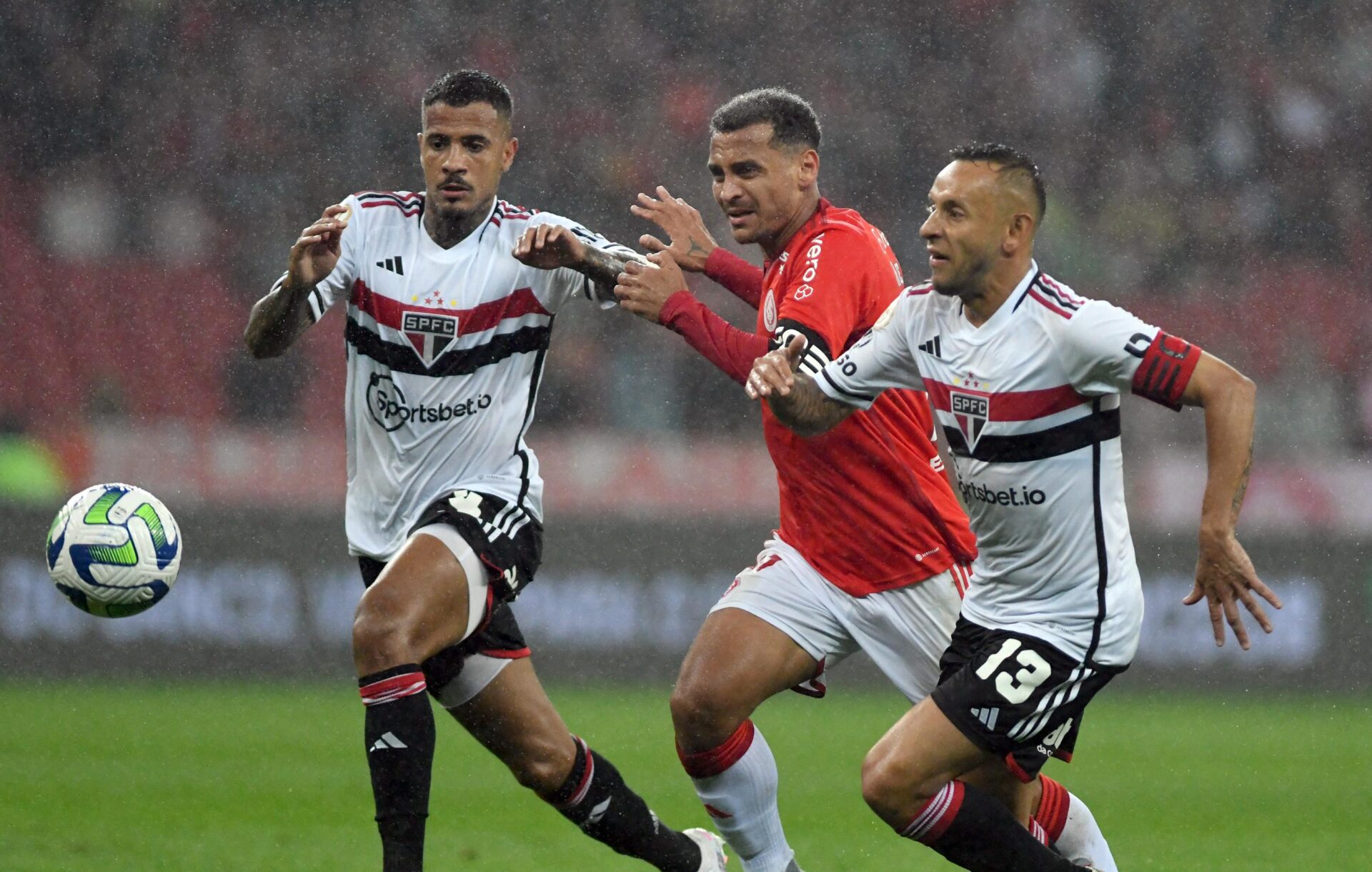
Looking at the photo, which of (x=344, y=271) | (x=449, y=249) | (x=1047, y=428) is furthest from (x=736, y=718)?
(x=344, y=271)

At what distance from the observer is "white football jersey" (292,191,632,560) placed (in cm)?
485

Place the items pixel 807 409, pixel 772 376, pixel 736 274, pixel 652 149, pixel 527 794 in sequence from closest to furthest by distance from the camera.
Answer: pixel 772 376 → pixel 807 409 → pixel 736 274 → pixel 527 794 → pixel 652 149

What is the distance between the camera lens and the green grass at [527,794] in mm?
5828

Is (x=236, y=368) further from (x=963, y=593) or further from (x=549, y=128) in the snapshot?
(x=963, y=593)

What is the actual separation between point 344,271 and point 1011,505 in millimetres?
2077

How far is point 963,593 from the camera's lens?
15.2 ft

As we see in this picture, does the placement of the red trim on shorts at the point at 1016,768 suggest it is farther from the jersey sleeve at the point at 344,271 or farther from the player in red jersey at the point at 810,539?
the jersey sleeve at the point at 344,271

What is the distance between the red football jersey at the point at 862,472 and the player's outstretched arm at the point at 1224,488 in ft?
3.20

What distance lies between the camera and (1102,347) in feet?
12.7

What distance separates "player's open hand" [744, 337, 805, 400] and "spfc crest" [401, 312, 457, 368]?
3.58ft

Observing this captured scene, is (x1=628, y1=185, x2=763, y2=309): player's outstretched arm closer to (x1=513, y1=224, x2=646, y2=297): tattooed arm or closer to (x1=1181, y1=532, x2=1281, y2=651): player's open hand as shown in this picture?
(x1=513, y1=224, x2=646, y2=297): tattooed arm

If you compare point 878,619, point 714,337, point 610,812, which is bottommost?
point 610,812

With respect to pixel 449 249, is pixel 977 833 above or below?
below

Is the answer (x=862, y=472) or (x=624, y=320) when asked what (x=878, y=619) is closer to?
(x=862, y=472)
